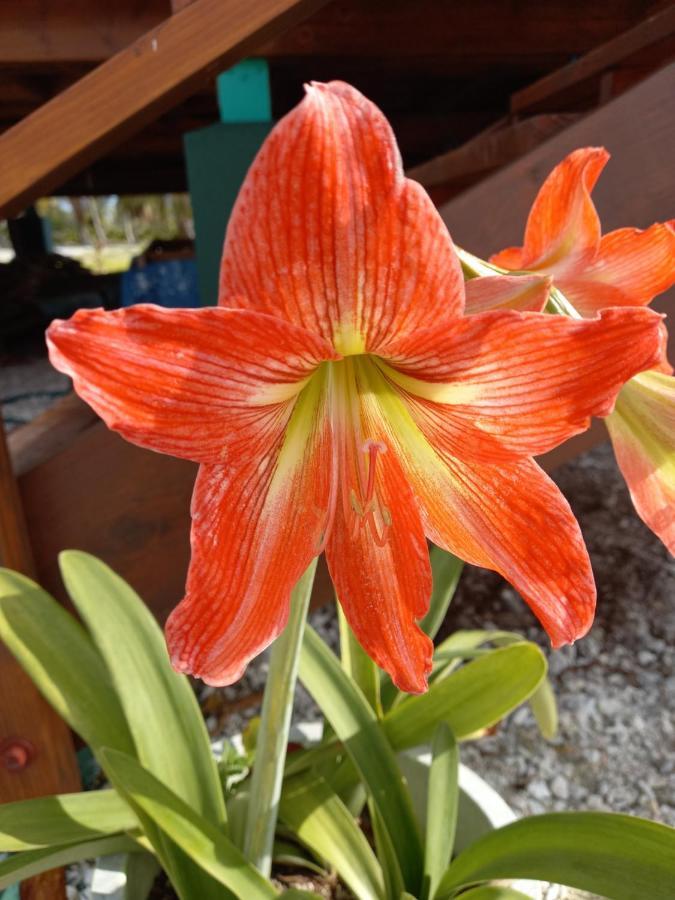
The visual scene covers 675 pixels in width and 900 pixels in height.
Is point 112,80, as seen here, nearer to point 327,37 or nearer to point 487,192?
point 487,192

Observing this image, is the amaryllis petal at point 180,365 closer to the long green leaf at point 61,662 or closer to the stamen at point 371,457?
the stamen at point 371,457

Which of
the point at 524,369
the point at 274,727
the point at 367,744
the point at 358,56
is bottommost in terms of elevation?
the point at 367,744

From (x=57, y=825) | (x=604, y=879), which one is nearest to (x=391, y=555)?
(x=604, y=879)

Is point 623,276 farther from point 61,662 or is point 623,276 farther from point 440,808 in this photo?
point 61,662

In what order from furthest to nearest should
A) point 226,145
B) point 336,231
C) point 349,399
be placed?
point 226,145 < point 349,399 < point 336,231

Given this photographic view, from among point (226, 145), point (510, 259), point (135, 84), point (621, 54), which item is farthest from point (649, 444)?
point (226, 145)

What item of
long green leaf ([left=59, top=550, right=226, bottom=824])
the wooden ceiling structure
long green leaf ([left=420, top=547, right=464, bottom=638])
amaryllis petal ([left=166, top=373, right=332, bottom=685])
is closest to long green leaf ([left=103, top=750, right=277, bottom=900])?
long green leaf ([left=59, top=550, right=226, bottom=824])
